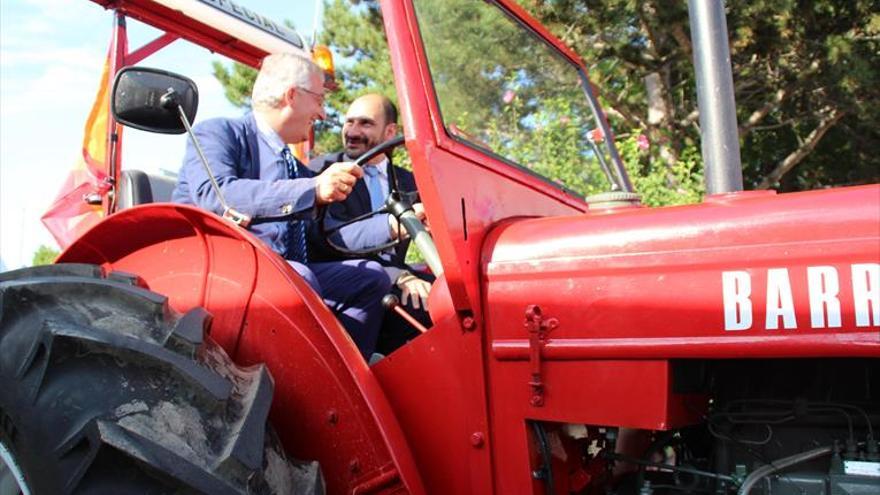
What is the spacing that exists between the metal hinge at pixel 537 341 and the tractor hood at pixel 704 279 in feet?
0.06

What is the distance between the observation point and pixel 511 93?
8.75 feet

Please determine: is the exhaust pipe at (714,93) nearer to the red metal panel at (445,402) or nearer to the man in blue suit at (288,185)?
the man in blue suit at (288,185)

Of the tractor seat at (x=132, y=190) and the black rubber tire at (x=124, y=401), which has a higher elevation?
the tractor seat at (x=132, y=190)

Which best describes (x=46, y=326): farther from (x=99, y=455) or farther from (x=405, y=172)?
(x=405, y=172)

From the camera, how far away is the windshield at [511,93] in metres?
2.30

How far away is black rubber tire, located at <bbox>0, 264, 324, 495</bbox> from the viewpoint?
1.71 m

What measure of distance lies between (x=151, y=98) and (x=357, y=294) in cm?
80

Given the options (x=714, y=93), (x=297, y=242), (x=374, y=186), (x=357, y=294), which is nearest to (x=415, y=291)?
(x=357, y=294)

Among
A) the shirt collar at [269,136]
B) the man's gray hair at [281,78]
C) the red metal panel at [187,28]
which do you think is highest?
the red metal panel at [187,28]

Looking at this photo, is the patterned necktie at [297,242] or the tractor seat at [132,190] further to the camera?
the tractor seat at [132,190]

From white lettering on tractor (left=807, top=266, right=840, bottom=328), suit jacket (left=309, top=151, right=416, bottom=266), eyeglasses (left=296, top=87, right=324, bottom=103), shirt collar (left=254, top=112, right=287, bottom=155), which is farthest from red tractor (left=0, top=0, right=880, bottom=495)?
suit jacket (left=309, top=151, right=416, bottom=266)

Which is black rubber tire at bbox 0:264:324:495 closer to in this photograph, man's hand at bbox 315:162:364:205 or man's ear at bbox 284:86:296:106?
man's hand at bbox 315:162:364:205

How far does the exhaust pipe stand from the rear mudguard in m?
1.94

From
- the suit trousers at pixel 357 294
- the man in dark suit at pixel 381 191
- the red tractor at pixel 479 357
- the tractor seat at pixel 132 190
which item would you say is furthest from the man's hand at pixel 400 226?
the tractor seat at pixel 132 190
